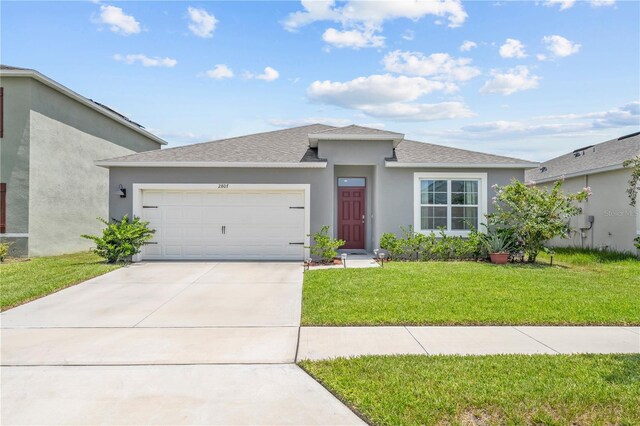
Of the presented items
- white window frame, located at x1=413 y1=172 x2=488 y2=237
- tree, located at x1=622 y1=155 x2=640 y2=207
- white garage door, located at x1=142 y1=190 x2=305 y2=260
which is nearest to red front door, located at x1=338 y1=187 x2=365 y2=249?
white garage door, located at x1=142 y1=190 x2=305 y2=260

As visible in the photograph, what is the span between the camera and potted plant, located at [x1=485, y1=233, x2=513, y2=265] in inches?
438

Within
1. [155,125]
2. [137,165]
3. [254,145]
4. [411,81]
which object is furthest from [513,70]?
[155,125]

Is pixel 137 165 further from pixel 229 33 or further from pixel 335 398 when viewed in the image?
pixel 335 398

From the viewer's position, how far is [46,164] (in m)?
13.4

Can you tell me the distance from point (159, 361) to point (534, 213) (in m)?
10.6

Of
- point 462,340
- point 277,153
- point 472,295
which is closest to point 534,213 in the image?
point 472,295

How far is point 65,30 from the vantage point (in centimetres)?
1118

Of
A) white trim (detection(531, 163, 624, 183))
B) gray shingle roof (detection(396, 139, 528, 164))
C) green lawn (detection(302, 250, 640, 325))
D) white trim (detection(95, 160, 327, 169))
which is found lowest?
green lawn (detection(302, 250, 640, 325))

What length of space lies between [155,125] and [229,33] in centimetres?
1188

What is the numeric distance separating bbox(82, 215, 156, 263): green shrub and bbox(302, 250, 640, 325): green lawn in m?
5.44

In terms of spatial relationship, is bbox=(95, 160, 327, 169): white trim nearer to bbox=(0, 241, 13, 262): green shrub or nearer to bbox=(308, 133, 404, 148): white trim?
bbox=(308, 133, 404, 148): white trim

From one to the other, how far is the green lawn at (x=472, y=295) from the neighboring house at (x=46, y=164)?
33.3 ft

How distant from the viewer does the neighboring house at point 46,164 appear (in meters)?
12.5

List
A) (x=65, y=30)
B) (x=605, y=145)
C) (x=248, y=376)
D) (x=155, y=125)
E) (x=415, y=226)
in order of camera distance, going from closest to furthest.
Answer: (x=248, y=376) < (x=65, y=30) < (x=415, y=226) < (x=605, y=145) < (x=155, y=125)
